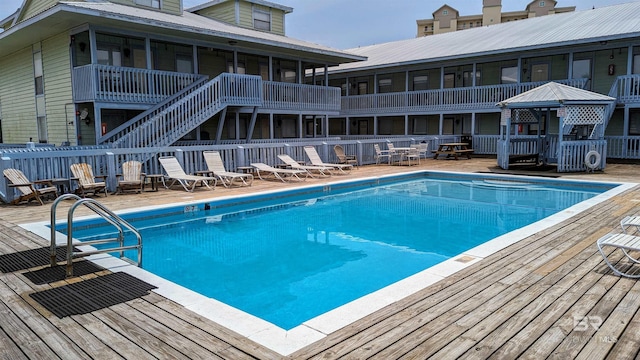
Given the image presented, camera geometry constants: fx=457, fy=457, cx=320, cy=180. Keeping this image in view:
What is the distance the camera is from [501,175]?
46.9 feet

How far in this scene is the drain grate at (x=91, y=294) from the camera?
3925 mm

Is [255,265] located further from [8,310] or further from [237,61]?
[237,61]

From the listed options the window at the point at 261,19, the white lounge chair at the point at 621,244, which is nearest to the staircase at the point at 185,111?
the window at the point at 261,19

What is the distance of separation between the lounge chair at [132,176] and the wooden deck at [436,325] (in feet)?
20.4

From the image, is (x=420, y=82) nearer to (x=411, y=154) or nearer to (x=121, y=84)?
(x=411, y=154)

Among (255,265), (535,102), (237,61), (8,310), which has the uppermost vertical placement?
(237,61)

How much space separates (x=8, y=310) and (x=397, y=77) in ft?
83.2

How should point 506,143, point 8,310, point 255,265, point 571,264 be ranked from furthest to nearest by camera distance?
point 506,143
point 255,265
point 571,264
point 8,310

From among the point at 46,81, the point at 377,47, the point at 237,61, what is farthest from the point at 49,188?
the point at 377,47

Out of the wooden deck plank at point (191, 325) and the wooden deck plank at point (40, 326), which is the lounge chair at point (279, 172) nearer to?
the wooden deck plank at point (40, 326)

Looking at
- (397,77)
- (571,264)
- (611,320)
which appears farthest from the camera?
(397,77)

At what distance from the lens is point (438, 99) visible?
2358 centimetres

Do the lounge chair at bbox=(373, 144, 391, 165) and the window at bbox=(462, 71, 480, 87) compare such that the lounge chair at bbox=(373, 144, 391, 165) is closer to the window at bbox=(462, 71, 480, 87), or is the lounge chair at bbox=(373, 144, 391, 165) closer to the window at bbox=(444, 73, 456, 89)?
the window at bbox=(462, 71, 480, 87)

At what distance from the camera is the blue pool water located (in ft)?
18.9
